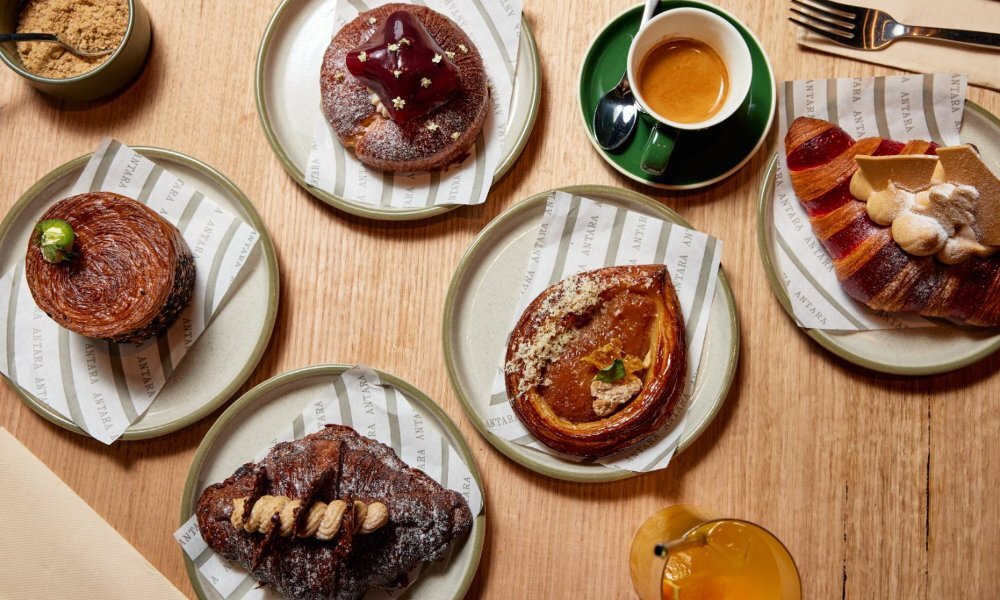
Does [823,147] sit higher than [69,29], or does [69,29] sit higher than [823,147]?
[69,29]

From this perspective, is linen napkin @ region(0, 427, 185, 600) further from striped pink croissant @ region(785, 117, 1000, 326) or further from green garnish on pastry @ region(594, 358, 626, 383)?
striped pink croissant @ region(785, 117, 1000, 326)

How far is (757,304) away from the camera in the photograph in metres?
1.76

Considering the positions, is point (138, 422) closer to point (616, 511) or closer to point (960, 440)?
point (616, 511)

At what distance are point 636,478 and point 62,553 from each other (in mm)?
1472

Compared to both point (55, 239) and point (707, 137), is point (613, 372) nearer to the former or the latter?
point (707, 137)

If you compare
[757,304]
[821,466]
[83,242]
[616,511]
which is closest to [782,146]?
[757,304]

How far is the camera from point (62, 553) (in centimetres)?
176

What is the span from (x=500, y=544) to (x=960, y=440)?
120cm

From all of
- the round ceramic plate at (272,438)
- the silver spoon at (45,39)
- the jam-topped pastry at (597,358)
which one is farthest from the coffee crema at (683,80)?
the silver spoon at (45,39)

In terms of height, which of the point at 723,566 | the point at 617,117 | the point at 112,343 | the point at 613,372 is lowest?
the point at 723,566

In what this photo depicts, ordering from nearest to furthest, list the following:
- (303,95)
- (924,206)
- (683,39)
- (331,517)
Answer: (331,517)
(924,206)
(683,39)
(303,95)

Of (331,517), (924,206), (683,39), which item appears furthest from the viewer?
(683,39)

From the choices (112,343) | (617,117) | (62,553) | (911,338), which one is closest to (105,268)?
(112,343)

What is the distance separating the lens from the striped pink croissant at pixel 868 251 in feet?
5.29
